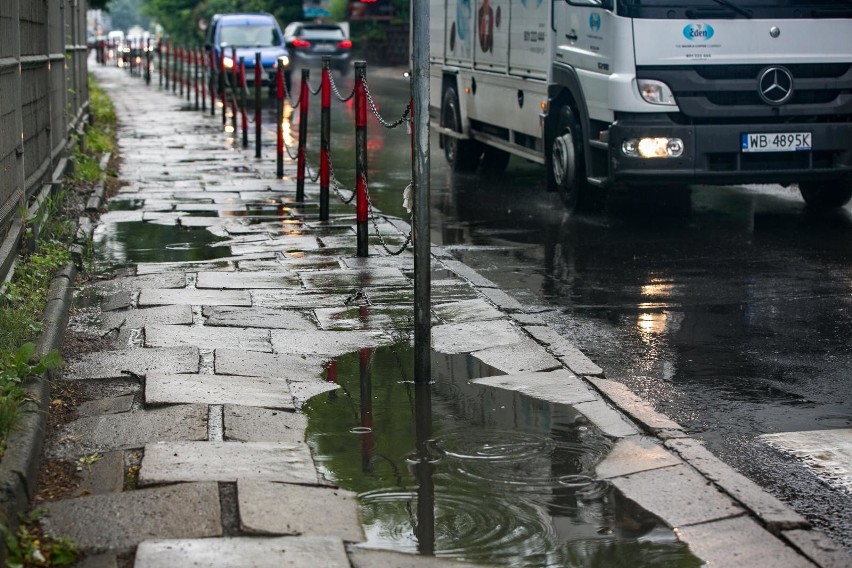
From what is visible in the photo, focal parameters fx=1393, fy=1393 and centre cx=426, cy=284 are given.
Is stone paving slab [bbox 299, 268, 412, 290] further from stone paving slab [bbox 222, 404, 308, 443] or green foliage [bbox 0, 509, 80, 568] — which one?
green foliage [bbox 0, 509, 80, 568]

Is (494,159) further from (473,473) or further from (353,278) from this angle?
(473,473)

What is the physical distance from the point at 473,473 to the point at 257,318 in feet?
9.28

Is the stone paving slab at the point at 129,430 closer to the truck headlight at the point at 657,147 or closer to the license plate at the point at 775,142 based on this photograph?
the truck headlight at the point at 657,147

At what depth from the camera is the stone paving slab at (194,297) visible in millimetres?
7984

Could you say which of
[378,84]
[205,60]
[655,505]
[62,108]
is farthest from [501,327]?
[378,84]

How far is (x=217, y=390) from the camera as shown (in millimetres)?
5992

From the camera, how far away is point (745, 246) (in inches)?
412

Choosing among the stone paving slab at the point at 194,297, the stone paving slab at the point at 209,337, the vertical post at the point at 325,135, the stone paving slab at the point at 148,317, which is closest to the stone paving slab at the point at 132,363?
the stone paving slab at the point at 209,337

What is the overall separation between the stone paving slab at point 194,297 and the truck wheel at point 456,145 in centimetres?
797

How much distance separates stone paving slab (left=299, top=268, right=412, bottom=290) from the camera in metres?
8.67

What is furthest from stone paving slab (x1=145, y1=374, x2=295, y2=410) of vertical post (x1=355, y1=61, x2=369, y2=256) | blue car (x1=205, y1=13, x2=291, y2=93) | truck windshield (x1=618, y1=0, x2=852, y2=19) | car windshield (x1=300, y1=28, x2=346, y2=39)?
car windshield (x1=300, y1=28, x2=346, y2=39)

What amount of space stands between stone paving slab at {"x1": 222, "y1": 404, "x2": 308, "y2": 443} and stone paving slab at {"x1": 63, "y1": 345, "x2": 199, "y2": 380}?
2.36ft

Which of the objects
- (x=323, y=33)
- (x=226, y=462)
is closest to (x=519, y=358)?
(x=226, y=462)

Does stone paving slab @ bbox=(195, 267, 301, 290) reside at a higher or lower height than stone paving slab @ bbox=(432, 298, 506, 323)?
higher
